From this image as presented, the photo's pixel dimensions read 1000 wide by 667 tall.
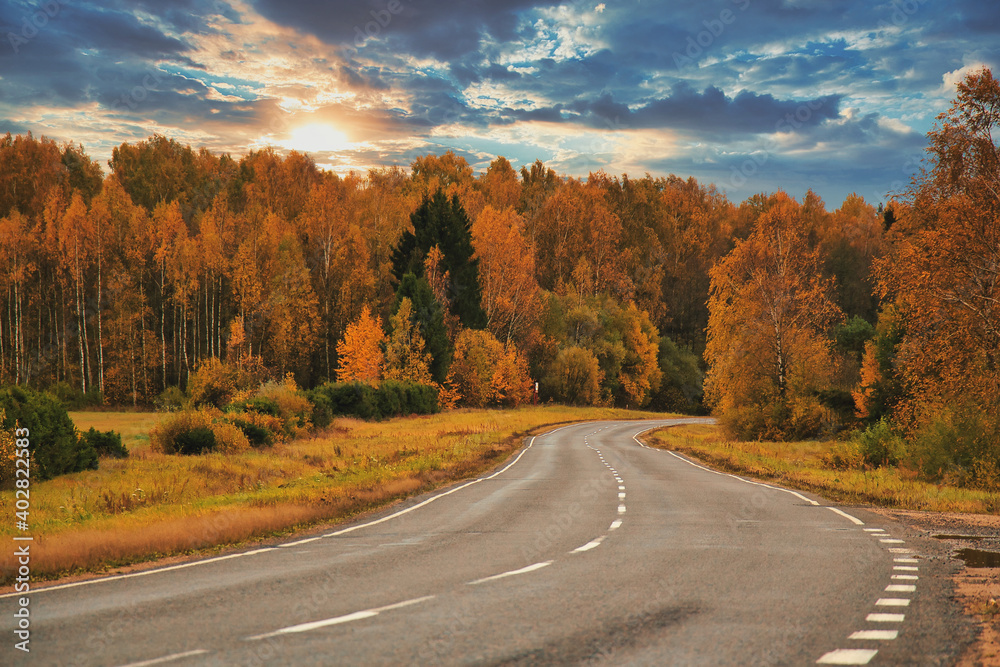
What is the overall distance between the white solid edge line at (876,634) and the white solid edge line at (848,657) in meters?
0.38

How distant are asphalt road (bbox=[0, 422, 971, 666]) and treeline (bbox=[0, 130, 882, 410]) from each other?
49577mm

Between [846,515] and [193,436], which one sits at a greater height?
[193,436]

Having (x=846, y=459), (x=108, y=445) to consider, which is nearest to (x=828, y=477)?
(x=846, y=459)

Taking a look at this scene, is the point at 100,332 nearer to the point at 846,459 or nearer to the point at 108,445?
the point at 108,445

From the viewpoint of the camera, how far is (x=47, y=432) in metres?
21.8

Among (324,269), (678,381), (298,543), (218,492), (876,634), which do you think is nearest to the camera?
(876,634)

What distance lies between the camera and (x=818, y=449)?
1300 inches

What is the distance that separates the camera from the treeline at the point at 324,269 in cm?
6712

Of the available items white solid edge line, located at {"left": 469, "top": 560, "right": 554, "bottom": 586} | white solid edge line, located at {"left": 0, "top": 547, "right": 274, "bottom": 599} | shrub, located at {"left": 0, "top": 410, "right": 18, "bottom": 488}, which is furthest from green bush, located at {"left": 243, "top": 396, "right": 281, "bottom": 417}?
white solid edge line, located at {"left": 469, "top": 560, "right": 554, "bottom": 586}

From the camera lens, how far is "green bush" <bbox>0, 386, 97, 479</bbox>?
2092 centimetres

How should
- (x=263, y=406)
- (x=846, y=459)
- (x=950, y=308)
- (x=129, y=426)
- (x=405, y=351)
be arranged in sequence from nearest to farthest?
(x=950, y=308)
(x=846, y=459)
(x=263, y=406)
(x=129, y=426)
(x=405, y=351)

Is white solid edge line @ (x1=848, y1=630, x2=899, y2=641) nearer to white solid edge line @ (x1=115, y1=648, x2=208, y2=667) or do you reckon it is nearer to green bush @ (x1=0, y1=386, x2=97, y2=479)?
white solid edge line @ (x1=115, y1=648, x2=208, y2=667)

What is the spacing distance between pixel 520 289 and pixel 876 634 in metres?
67.3

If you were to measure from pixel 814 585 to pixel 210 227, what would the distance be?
2821 inches
